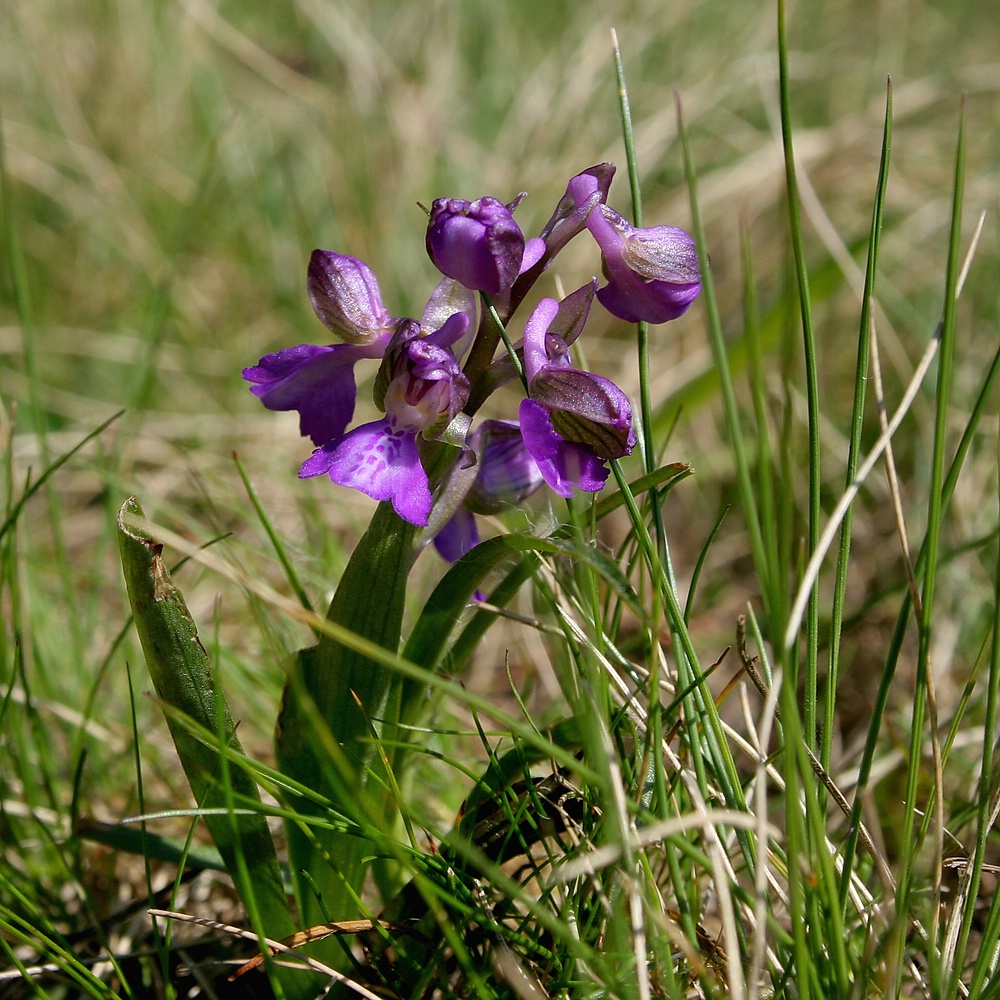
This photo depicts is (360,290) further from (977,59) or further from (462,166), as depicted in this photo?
(977,59)

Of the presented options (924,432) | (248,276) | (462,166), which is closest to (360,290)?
(924,432)

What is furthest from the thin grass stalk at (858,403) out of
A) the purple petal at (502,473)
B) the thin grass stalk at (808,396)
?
the purple petal at (502,473)

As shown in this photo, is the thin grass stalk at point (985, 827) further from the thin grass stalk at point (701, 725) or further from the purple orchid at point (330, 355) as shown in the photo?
the purple orchid at point (330, 355)

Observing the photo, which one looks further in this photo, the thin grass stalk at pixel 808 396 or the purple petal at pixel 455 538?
the purple petal at pixel 455 538

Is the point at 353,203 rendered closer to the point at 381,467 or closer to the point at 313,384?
the point at 313,384

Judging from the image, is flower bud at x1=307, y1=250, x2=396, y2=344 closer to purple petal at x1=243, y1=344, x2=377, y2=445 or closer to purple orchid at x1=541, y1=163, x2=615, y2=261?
purple petal at x1=243, y1=344, x2=377, y2=445

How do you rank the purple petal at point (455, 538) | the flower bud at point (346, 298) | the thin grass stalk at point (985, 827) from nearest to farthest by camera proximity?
the thin grass stalk at point (985, 827)
the flower bud at point (346, 298)
the purple petal at point (455, 538)

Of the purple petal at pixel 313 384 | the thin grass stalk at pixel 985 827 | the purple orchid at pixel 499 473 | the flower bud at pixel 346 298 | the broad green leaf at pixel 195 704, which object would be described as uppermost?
the flower bud at pixel 346 298

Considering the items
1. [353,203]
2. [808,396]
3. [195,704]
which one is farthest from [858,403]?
[353,203]
